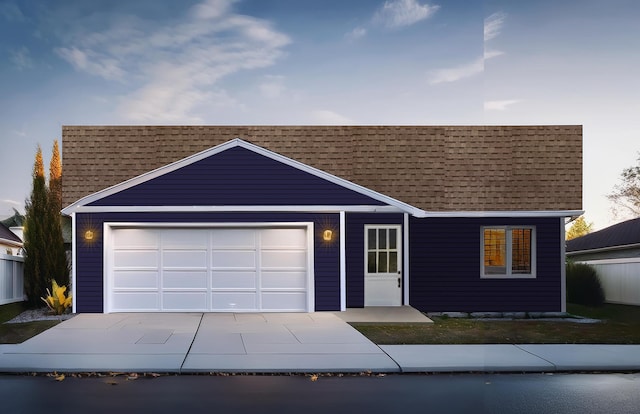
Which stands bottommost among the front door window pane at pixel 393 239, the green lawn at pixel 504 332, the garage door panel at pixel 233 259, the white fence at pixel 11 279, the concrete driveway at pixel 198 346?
the green lawn at pixel 504 332

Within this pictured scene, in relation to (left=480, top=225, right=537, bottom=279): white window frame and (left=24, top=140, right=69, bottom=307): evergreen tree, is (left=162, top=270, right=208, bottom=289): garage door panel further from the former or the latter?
(left=480, top=225, right=537, bottom=279): white window frame

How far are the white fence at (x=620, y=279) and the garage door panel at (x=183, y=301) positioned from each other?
41.8ft

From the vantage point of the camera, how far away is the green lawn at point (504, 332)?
13203 millimetres

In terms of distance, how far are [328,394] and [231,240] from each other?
9440 mm

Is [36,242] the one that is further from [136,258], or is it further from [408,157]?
[408,157]

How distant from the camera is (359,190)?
17203mm

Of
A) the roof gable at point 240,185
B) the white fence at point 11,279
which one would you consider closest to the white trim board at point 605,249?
the roof gable at point 240,185

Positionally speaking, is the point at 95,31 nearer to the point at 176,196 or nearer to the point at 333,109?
the point at 176,196

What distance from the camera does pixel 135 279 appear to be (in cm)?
1720

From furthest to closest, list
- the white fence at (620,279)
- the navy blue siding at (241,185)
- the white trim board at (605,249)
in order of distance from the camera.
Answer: the white trim board at (605,249) → the white fence at (620,279) → the navy blue siding at (241,185)

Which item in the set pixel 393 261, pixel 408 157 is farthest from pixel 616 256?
pixel 393 261

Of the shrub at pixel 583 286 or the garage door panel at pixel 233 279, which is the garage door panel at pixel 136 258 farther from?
the shrub at pixel 583 286

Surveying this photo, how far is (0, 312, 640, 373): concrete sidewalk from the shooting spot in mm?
9891

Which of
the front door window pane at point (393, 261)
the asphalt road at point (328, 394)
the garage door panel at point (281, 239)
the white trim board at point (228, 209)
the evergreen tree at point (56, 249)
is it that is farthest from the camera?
the evergreen tree at point (56, 249)
